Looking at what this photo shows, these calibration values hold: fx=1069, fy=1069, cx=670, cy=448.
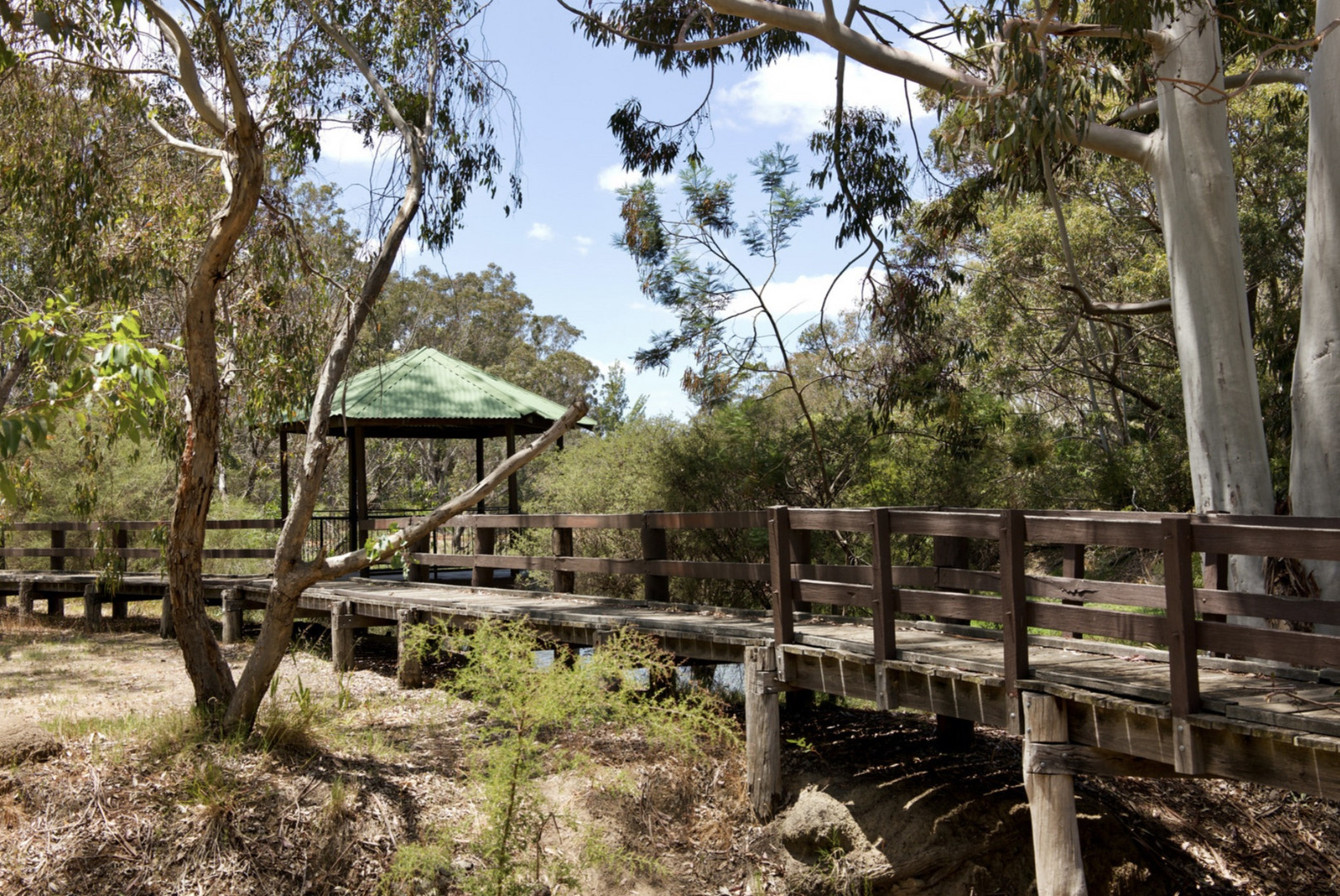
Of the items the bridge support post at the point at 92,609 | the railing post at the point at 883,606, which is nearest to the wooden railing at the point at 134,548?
the bridge support post at the point at 92,609

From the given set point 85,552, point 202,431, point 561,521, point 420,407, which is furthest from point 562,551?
point 85,552

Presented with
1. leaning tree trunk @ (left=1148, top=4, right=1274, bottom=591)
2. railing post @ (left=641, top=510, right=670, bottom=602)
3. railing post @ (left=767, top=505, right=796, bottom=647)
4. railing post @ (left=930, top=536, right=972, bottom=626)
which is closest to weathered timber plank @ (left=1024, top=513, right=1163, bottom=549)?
railing post @ (left=930, top=536, right=972, bottom=626)

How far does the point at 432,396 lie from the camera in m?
14.7

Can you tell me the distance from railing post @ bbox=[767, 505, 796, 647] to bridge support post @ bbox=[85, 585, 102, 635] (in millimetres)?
10408

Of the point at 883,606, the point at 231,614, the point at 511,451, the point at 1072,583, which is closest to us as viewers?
the point at 1072,583

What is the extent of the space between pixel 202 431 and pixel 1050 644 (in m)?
5.94

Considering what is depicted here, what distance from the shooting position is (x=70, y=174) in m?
10.3

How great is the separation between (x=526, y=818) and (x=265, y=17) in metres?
9.16

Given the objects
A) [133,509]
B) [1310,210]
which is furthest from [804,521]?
[133,509]

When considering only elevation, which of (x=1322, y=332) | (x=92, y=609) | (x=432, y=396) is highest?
(x=432, y=396)

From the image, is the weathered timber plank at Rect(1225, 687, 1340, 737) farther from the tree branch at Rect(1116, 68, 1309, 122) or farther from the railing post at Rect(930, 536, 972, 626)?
the tree branch at Rect(1116, 68, 1309, 122)

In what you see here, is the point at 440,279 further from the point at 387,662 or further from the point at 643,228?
the point at 387,662

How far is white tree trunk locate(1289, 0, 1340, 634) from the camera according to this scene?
8.02 metres

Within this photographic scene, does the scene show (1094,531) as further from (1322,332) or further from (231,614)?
(231,614)
